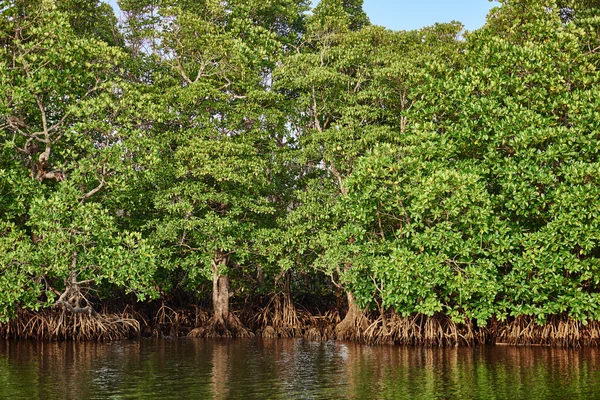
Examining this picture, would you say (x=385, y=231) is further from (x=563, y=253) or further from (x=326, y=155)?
(x=563, y=253)

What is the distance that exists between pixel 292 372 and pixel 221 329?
1164 centimetres

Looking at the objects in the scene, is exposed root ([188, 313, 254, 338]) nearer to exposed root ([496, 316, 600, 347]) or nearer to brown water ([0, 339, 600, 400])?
brown water ([0, 339, 600, 400])

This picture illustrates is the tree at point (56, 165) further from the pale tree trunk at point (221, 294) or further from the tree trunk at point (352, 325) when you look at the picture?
the tree trunk at point (352, 325)

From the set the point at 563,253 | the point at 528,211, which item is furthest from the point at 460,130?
the point at 563,253

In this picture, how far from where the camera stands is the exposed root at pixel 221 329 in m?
28.9

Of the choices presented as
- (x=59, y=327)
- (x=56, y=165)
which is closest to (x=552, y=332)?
(x=59, y=327)

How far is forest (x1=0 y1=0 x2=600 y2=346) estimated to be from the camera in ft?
72.5

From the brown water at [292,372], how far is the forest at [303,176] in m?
2.01

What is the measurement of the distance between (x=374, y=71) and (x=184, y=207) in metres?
8.15

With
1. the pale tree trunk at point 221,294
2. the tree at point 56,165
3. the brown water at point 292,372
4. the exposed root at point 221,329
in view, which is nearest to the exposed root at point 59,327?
the tree at point 56,165

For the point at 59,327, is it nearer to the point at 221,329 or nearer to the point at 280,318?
the point at 221,329

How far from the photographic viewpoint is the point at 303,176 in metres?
30.6

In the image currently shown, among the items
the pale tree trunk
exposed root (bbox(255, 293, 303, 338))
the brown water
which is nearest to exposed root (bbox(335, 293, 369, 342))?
the brown water

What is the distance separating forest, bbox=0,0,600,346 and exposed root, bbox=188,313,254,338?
0.08 m
